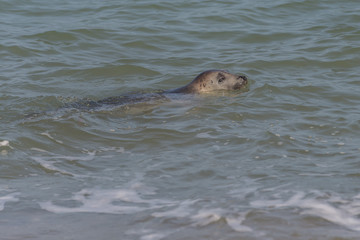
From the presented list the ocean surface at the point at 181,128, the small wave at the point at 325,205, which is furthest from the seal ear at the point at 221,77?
the small wave at the point at 325,205

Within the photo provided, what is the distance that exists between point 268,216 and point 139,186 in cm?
138

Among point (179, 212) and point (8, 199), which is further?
point (8, 199)

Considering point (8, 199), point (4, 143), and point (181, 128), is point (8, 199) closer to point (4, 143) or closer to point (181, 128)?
point (4, 143)

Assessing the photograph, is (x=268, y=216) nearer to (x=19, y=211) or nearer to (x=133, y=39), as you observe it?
(x=19, y=211)

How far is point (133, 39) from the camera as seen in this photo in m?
12.1

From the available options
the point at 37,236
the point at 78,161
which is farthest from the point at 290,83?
the point at 37,236

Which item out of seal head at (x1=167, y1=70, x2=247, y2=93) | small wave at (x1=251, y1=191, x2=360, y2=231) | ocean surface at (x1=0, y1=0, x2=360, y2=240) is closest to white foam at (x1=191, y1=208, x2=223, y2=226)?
ocean surface at (x1=0, y1=0, x2=360, y2=240)

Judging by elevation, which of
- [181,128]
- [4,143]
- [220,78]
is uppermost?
[4,143]

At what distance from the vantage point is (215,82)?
8898 millimetres

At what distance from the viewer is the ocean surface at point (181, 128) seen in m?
4.22

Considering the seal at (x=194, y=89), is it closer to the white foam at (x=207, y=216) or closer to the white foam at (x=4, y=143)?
the white foam at (x=4, y=143)

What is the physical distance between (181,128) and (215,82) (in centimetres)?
203

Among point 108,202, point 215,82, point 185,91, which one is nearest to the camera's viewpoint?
point 108,202

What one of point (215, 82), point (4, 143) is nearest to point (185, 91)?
point (215, 82)
